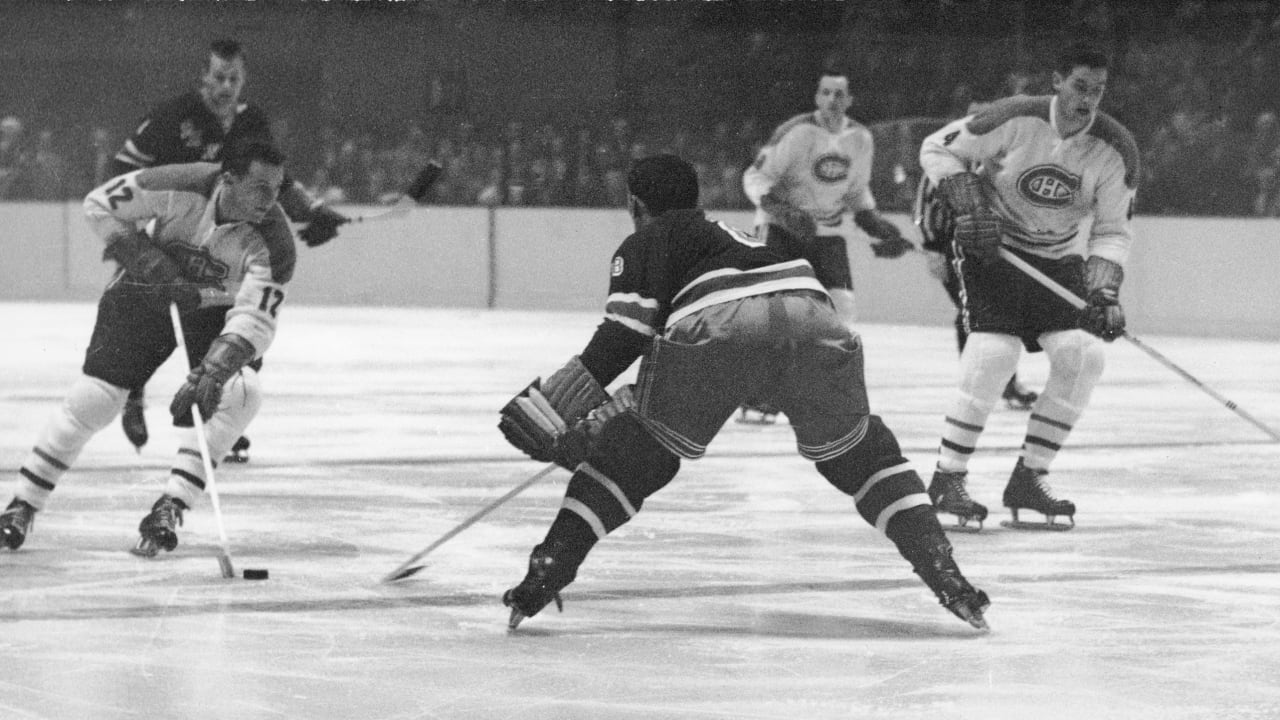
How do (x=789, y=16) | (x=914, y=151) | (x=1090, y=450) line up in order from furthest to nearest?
(x=789, y=16)
(x=914, y=151)
(x=1090, y=450)

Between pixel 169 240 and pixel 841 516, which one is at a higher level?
pixel 169 240

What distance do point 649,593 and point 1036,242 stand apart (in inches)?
71.4

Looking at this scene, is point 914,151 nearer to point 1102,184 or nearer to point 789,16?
point 789,16

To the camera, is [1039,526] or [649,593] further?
[1039,526]

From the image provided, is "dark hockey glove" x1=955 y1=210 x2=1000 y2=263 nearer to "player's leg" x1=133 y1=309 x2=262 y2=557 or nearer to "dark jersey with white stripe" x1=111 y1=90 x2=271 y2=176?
"player's leg" x1=133 y1=309 x2=262 y2=557

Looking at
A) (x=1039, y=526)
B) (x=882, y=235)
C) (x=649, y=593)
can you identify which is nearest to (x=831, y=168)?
(x=882, y=235)

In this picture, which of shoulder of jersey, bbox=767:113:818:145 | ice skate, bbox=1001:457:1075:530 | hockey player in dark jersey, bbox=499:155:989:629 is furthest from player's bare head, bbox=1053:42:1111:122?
shoulder of jersey, bbox=767:113:818:145

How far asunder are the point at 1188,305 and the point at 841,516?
24.1ft

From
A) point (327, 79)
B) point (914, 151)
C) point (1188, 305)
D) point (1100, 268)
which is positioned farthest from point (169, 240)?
point (327, 79)

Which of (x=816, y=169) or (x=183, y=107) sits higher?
(x=183, y=107)

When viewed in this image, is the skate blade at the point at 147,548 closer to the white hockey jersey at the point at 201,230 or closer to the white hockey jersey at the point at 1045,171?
the white hockey jersey at the point at 201,230

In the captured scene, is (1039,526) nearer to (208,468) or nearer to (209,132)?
(208,468)

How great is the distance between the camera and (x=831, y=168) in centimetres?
910

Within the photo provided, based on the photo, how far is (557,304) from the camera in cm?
1528
